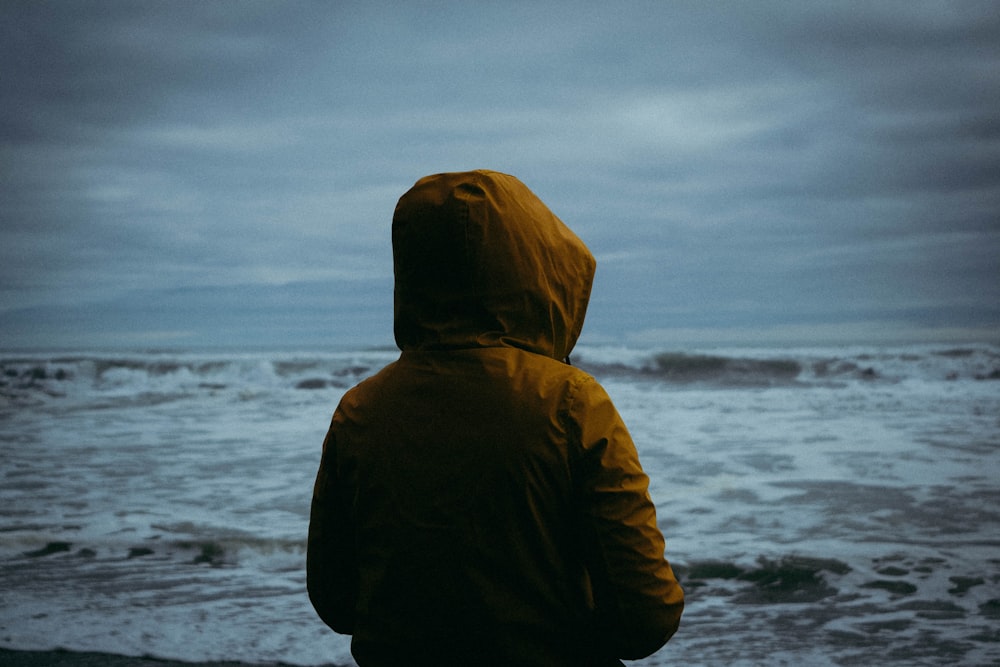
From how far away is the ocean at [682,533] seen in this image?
3.78 m

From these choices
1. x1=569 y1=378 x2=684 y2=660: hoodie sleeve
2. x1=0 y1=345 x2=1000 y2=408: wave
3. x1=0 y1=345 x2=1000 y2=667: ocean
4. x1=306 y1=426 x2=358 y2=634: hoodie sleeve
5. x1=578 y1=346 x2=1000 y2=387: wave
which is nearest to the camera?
x1=569 y1=378 x2=684 y2=660: hoodie sleeve

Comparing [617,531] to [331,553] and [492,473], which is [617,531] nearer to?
[492,473]

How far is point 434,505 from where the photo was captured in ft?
4.48

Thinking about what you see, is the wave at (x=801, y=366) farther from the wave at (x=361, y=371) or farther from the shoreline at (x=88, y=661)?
the shoreline at (x=88, y=661)

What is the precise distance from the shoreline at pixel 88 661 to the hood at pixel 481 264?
8.72ft

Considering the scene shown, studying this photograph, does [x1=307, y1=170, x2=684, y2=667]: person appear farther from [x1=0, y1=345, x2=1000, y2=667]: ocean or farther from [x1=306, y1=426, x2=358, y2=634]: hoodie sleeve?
[x1=0, y1=345, x2=1000, y2=667]: ocean

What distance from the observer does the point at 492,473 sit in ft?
4.37

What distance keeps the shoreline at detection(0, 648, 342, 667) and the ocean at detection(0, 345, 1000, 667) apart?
0.06 m

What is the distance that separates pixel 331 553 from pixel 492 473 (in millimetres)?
480

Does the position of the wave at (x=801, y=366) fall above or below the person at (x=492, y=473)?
below

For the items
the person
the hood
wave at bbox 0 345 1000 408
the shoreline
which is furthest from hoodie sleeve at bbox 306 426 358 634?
wave at bbox 0 345 1000 408

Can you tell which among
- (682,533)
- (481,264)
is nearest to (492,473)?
(481,264)

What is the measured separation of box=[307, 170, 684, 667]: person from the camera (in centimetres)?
134

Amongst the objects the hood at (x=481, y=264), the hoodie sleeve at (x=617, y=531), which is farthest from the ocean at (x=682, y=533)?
the hood at (x=481, y=264)
